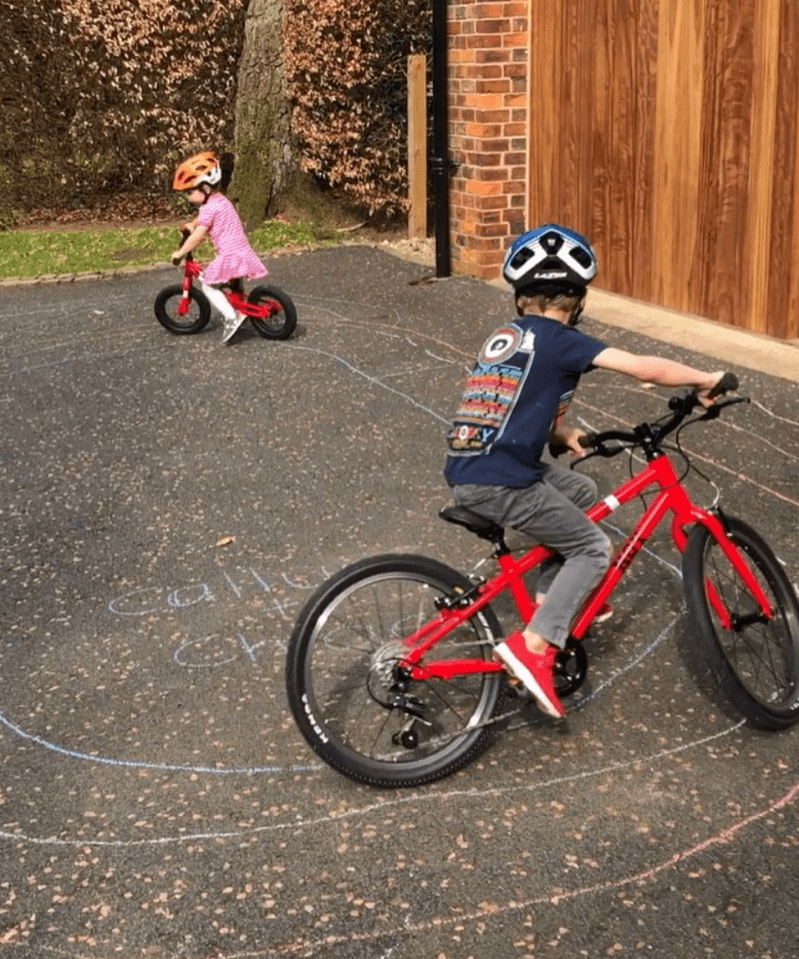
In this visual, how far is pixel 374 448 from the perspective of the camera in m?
7.53

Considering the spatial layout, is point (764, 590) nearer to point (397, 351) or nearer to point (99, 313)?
point (397, 351)

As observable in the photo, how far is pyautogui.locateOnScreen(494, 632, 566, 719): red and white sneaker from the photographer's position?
4270 millimetres

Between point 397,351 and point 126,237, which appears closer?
point 397,351

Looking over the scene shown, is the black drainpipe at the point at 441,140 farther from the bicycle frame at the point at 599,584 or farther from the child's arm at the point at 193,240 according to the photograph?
the bicycle frame at the point at 599,584

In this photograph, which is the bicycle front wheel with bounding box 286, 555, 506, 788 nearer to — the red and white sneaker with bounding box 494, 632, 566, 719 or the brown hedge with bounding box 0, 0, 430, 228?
the red and white sneaker with bounding box 494, 632, 566, 719

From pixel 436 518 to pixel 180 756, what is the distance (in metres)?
2.22

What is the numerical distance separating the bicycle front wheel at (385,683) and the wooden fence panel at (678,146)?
506cm

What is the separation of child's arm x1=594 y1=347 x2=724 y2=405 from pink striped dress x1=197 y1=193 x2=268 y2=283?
583 cm

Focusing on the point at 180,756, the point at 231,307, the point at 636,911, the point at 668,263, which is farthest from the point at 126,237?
the point at 636,911

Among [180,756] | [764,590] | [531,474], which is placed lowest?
[180,756]

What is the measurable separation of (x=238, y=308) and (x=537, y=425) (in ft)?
18.9

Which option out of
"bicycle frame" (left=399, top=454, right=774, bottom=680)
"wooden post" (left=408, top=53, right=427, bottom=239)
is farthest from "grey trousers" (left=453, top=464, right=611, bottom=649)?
"wooden post" (left=408, top=53, right=427, bottom=239)

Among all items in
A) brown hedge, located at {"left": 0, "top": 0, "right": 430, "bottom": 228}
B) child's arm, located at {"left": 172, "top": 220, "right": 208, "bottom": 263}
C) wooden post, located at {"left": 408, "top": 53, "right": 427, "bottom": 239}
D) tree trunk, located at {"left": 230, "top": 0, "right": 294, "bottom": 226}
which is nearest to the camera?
child's arm, located at {"left": 172, "top": 220, "right": 208, "bottom": 263}

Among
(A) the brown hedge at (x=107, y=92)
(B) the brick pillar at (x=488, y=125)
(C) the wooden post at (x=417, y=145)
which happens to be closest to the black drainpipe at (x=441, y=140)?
(B) the brick pillar at (x=488, y=125)
